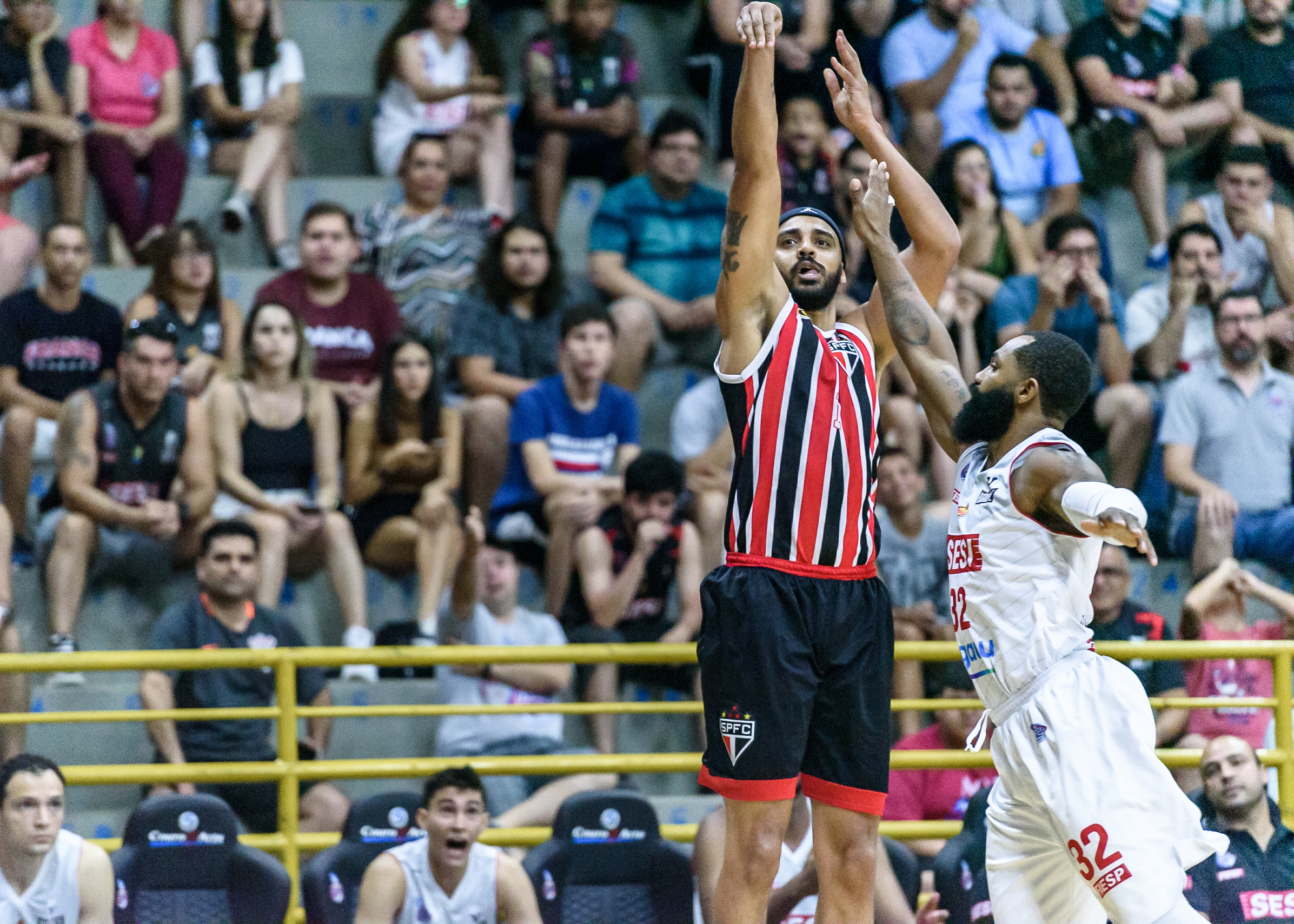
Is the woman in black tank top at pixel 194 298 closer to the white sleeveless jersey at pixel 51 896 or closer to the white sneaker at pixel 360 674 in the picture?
the white sneaker at pixel 360 674

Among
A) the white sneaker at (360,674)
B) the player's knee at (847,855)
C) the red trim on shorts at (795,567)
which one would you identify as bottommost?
the white sneaker at (360,674)

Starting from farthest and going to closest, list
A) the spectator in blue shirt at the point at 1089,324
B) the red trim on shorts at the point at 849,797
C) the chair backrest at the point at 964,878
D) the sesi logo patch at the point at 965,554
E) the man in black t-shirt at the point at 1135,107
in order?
1. the man in black t-shirt at the point at 1135,107
2. the spectator in blue shirt at the point at 1089,324
3. the chair backrest at the point at 964,878
4. the sesi logo patch at the point at 965,554
5. the red trim on shorts at the point at 849,797

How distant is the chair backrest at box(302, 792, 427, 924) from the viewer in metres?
6.38

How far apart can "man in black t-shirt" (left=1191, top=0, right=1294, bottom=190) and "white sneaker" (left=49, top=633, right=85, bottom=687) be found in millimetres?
7737

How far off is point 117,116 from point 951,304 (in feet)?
16.3

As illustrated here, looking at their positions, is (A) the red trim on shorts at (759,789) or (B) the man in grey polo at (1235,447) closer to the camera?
(A) the red trim on shorts at (759,789)

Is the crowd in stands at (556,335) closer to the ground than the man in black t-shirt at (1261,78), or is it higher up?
closer to the ground

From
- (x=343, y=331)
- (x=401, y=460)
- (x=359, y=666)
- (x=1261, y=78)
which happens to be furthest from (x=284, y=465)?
(x=1261, y=78)

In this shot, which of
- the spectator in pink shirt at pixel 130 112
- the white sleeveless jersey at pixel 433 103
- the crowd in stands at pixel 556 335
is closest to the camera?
the crowd in stands at pixel 556 335

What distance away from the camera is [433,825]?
6.39 m

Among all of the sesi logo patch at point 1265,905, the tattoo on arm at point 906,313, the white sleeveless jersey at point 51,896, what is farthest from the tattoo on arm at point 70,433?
the sesi logo patch at point 1265,905

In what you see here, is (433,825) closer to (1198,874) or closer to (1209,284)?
(1198,874)

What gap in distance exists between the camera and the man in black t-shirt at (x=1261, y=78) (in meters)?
10.5

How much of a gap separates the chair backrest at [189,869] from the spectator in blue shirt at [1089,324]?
481 cm
